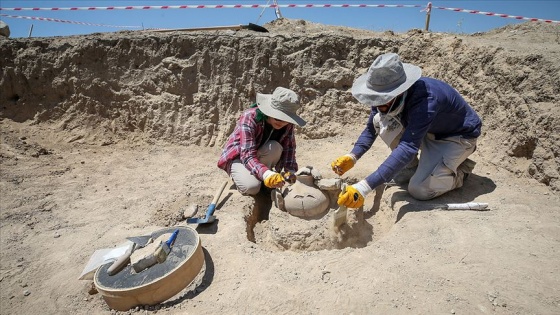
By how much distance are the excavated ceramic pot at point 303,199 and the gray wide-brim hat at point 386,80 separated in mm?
1041

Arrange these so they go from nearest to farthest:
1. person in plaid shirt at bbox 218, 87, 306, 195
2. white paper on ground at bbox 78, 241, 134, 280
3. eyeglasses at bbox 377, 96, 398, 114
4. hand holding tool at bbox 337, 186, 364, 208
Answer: white paper on ground at bbox 78, 241, 134, 280, hand holding tool at bbox 337, 186, 364, 208, eyeglasses at bbox 377, 96, 398, 114, person in plaid shirt at bbox 218, 87, 306, 195

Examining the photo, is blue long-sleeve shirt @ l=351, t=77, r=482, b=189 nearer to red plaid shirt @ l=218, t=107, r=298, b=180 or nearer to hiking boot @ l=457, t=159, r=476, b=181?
hiking boot @ l=457, t=159, r=476, b=181

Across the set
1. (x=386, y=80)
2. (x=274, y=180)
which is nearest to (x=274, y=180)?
(x=274, y=180)

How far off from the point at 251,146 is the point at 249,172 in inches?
14.6

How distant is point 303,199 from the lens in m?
3.24

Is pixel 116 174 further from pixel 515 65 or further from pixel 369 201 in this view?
pixel 515 65

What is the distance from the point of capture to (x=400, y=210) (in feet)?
10.6

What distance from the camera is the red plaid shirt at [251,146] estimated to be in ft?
11.1

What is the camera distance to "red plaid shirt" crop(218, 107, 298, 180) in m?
3.38

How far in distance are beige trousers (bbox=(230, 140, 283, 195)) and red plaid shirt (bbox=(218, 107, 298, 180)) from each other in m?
0.09

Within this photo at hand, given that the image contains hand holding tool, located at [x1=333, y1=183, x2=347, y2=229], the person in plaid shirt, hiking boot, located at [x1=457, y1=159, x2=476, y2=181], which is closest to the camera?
hand holding tool, located at [x1=333, y1=183, x2=347, y2=229]

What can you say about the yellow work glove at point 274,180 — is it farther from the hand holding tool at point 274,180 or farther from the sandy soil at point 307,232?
the sandy soil at point 307,232

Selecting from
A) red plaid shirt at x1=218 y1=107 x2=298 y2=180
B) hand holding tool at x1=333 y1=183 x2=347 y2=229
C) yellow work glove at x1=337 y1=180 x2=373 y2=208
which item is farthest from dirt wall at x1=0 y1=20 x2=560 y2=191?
yellow work glove at x1=337 y1=180 x2=373 y2=208

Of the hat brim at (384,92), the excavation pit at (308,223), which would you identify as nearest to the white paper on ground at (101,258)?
the excavation pit at (308,223)
